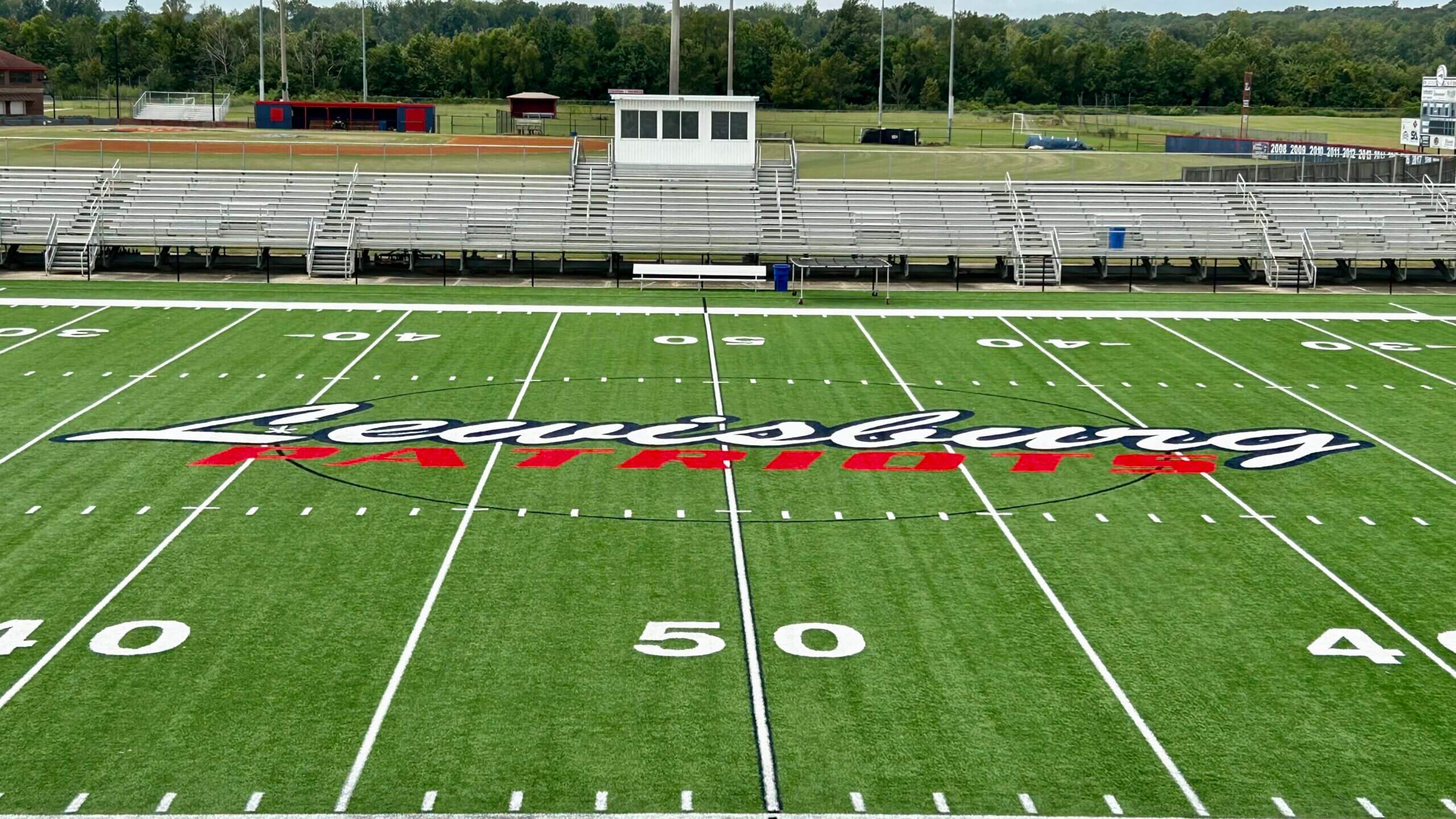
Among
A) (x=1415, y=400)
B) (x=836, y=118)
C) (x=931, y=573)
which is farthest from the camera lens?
(x=836, y=118)

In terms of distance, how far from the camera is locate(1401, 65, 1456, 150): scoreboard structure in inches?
2339

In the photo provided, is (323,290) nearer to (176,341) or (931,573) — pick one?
(176,341)

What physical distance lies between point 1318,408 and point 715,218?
955 inches

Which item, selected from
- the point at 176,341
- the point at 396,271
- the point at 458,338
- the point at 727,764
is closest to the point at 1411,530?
the point at 727,764

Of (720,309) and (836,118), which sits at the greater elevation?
(836,118)

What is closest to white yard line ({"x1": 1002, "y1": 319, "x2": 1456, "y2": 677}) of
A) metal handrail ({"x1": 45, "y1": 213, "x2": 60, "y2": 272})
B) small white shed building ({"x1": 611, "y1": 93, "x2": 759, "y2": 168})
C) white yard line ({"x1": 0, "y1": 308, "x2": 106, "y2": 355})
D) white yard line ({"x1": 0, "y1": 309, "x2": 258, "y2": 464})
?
white yard line ({"x1": 0, "y1": 309, "x2": 258, "y2": 464})

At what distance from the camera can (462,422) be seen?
81.1ft

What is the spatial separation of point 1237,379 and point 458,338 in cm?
1565

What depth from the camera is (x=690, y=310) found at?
37688 millimetres

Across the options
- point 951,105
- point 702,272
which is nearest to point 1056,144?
point 951,105

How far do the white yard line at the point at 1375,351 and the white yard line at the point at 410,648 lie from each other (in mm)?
18353

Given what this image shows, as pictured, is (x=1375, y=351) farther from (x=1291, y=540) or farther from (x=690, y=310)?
(x=1291, y=540)

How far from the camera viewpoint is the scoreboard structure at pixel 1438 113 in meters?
59.4

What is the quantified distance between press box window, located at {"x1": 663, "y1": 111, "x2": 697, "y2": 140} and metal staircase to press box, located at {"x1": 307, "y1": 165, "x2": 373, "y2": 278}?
979cm
